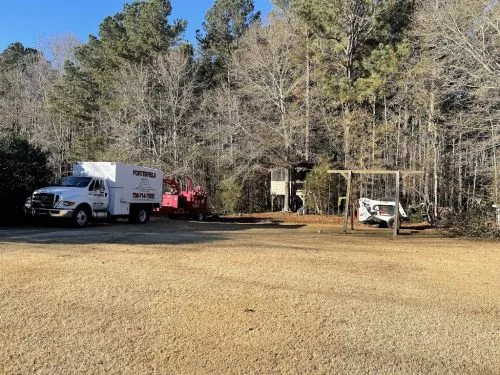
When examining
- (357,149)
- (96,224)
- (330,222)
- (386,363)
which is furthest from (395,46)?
(386,363)

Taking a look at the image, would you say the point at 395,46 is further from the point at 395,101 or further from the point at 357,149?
the point at 357,149

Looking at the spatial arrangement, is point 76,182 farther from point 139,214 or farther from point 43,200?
point 139,214

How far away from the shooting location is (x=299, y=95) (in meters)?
31.7

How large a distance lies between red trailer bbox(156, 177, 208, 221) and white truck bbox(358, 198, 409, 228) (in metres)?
8.68

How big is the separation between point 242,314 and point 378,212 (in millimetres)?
17310

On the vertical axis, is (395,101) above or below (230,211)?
above

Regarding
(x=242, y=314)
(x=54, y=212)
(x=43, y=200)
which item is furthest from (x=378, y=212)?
(x=242, y=314)

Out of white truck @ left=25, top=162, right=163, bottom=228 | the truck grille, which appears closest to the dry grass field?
the truck grille

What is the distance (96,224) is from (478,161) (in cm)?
1872

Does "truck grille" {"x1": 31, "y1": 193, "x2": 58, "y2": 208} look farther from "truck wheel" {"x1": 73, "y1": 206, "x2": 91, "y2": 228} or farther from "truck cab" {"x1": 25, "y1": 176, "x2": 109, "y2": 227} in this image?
"truck wheel" {"x1": 73, "y1": 206, "x2": 91, "y2": 228}

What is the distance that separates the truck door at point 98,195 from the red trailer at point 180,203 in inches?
191

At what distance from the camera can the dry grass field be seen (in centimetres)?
487

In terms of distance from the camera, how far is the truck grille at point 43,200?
61.8ft

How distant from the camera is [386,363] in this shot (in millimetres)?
4906
